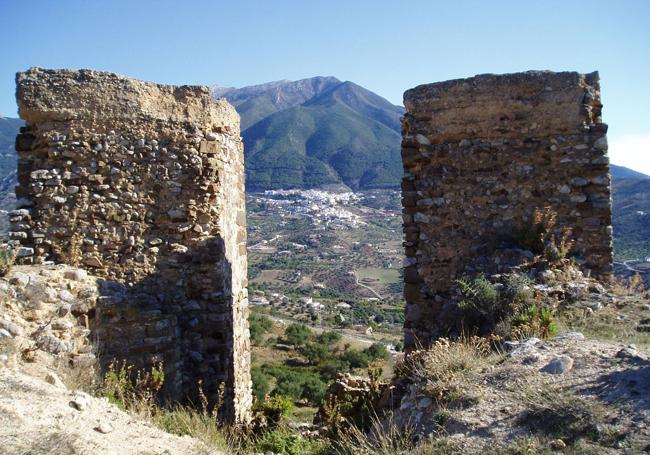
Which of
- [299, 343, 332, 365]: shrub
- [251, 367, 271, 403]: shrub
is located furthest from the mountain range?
[251, 367, 271, 403]: shrub

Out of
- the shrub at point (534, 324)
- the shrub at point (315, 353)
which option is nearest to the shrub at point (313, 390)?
the shrub at point (315, 353)

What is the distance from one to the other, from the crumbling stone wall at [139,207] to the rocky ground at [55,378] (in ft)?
1.66

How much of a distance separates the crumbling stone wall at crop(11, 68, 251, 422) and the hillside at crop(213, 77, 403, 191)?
56.5 metres

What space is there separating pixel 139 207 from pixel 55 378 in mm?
2346

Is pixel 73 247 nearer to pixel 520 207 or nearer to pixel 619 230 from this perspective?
pixel 520 207

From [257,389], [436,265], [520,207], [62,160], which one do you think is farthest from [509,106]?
[257,389]

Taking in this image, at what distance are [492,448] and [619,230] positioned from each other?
29.8 m

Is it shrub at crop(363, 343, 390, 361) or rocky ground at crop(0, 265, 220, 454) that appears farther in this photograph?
shrub at crop(363, 343, 390, 361)

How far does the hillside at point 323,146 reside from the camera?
77.9 m

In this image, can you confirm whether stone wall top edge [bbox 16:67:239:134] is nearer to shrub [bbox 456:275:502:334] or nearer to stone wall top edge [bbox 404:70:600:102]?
stone wall top edge [bbox 404:70:600:102]

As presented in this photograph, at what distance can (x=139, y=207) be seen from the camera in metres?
6.22

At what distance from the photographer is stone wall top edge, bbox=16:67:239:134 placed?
19.9ft

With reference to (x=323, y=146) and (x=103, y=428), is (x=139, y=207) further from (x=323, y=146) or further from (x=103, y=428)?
(x=323, y=146)

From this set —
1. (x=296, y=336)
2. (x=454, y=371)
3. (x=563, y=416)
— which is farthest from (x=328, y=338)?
(x=563, y=416)
